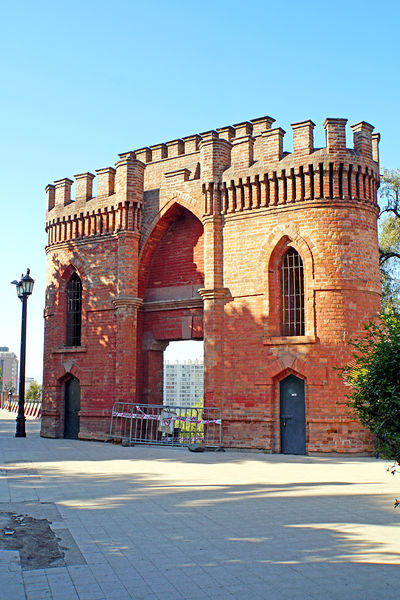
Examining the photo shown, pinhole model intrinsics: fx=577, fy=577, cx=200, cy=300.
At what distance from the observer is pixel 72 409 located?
792 inches

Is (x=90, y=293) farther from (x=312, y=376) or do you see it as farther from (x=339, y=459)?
(x=339, y=459)

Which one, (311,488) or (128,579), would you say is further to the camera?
(311,488)

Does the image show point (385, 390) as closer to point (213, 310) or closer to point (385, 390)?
point (385, 390)

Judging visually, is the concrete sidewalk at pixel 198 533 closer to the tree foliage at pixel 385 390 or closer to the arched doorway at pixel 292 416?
the tree foliage at pixel 385 390

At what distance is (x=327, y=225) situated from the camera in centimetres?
1552

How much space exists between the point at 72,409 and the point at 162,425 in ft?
14.6

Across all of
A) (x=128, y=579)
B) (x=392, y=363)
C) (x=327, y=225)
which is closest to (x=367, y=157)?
(x=327, y=225)

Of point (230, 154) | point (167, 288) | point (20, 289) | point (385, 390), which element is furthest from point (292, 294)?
point (385, 390)

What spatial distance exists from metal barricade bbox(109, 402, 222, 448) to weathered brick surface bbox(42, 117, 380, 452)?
361 millimetres

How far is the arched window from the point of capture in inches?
824

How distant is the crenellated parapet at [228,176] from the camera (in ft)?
51.5

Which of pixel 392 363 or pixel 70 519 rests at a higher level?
pixel 392 363

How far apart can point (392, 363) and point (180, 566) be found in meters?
2.93

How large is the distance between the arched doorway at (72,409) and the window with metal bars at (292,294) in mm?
8060
